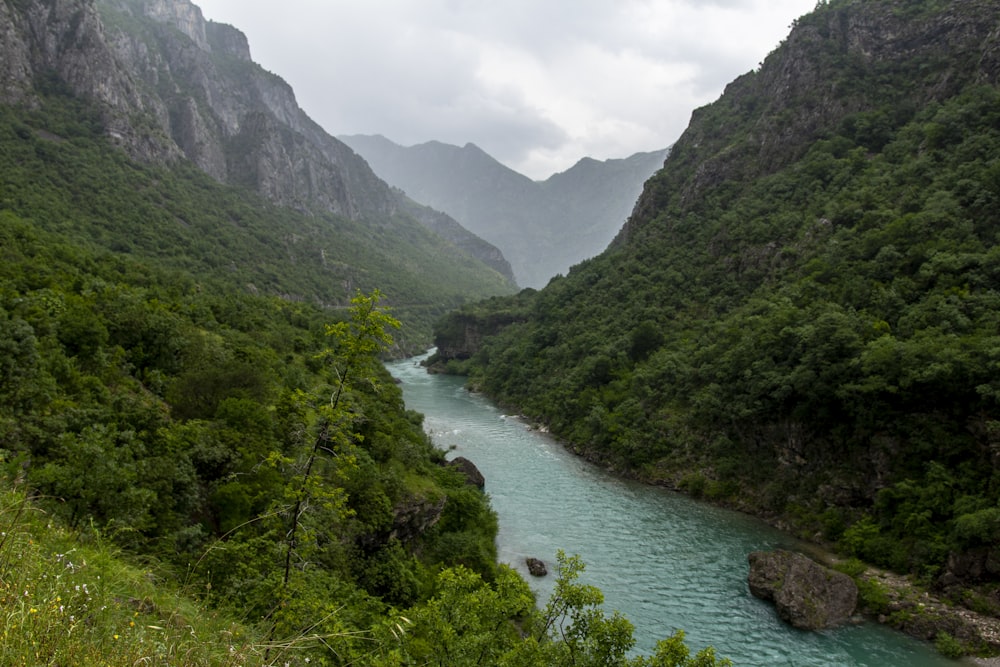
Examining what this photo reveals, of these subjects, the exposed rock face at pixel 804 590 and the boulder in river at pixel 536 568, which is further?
the boulder in river at pixel 536 568

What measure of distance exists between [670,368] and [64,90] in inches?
3917

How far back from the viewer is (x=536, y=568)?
26609 mm

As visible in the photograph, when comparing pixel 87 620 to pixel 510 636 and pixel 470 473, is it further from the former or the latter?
pixel 470 473

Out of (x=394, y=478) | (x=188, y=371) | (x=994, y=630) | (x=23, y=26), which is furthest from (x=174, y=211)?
(x=994, y=630)

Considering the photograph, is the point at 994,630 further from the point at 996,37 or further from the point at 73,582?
the point at 996,37

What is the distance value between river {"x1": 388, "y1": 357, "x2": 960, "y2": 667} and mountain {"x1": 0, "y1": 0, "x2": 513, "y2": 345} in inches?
2110

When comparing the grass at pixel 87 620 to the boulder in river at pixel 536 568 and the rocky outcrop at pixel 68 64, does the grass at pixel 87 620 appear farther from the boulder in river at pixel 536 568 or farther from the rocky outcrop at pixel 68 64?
the rocky outcrop at pixel 68 64

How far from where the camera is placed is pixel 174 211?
87.9 metres

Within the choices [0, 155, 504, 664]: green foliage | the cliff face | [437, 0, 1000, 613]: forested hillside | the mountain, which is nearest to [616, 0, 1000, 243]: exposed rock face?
[437, 0, 1000, 613]: forested hillside

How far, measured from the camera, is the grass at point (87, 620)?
3.61 meters

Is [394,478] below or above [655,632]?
above

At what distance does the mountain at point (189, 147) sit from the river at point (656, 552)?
53.6 m

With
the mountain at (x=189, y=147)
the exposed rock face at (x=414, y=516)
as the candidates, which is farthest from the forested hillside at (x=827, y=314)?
the mountain at (x=189, y=147)

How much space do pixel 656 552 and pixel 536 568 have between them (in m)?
6.74
